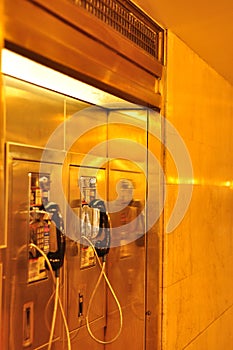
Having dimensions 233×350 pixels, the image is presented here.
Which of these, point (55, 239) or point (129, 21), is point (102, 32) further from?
point (55, 239)

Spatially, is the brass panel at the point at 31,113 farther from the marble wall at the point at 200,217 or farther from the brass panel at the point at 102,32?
the marble wall at the point at 200,217

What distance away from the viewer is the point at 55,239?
1.91 m

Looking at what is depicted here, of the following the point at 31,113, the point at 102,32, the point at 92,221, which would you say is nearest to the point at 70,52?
the point at 102,32

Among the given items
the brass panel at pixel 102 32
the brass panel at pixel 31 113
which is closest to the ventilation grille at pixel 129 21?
the brass panel at pixel 102 32

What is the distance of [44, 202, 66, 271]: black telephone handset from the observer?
6.14ft

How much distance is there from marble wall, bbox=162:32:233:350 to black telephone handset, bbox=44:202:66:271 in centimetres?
48

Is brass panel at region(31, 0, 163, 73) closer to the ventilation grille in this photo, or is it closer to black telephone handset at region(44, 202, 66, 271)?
the ventilation grille

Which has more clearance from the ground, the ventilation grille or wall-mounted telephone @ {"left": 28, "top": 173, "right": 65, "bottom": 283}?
the ventilation grille

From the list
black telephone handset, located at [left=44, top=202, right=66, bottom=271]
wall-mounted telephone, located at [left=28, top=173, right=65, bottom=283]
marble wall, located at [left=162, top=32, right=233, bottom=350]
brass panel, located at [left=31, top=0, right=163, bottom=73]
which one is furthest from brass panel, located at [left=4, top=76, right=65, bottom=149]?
marble wall, located at [left=162, top=32, right=233, bottom=350]

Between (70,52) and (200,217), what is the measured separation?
1415mm

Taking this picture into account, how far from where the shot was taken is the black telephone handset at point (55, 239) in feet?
6.14

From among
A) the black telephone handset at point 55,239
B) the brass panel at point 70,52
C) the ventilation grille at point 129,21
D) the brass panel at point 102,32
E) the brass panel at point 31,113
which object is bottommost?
the black telephone handset at point 55,239

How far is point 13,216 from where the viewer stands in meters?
1.70

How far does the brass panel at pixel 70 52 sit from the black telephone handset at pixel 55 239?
1.77ft
